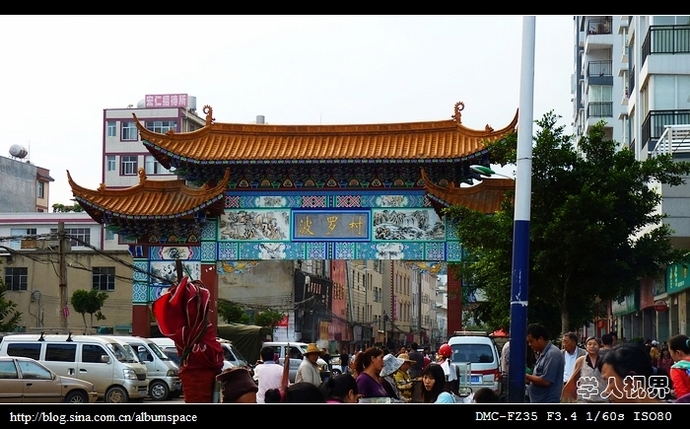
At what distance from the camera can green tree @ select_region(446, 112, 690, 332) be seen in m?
16.8

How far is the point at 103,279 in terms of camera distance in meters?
46.7

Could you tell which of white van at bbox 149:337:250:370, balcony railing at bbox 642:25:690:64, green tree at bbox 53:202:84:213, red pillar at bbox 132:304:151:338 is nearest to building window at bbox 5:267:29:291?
red pillar at bbox 132:304:151:338

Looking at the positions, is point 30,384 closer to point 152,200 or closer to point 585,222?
point 585,222

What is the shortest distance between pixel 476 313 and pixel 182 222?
8.19m

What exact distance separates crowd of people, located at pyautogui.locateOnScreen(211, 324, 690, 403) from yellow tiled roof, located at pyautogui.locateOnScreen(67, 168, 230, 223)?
14.3 m

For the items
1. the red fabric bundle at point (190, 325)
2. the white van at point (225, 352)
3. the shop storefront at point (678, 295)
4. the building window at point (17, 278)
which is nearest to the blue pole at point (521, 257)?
the red fabric bundle at point (190, 325)

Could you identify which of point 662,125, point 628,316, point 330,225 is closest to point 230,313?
point 628,316

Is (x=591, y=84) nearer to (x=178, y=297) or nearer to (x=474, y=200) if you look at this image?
(x=474, y=200)

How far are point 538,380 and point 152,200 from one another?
20.2 metres

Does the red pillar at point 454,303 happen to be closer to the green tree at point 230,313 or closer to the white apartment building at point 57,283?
the green tree at point 230,313

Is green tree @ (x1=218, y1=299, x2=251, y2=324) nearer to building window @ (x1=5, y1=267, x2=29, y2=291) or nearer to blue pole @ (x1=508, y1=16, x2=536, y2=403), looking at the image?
building window @ (x1=5, y1=267, x2=29, y2=291)

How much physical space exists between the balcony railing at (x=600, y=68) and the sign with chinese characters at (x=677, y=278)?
21855mm

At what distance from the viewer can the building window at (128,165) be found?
6419cm
